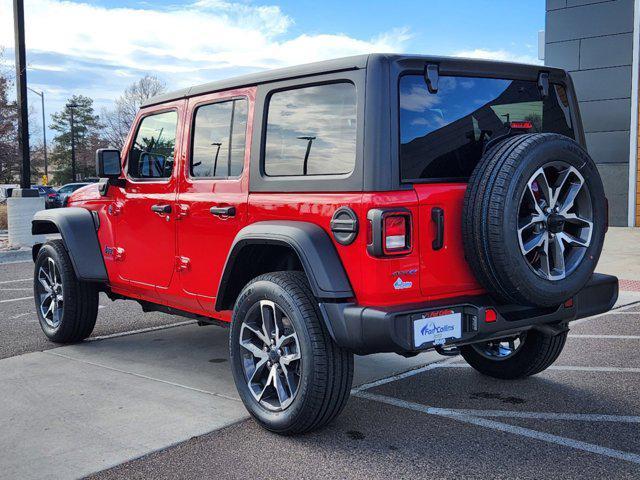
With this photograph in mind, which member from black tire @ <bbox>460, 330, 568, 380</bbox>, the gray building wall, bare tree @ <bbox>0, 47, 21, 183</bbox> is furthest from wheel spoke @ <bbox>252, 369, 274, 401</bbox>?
bare tree @ <bbox>0, 47, 21, 183</bbox>

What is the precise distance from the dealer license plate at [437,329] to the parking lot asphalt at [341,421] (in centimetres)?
58

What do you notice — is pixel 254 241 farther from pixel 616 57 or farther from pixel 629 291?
pixel 616 57

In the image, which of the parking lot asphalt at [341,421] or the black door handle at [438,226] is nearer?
the parking lot asphalt at [341,421]

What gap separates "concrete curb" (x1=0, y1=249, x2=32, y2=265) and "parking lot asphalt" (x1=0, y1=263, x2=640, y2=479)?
7804mm

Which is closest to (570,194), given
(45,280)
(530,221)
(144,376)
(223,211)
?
(530,221)

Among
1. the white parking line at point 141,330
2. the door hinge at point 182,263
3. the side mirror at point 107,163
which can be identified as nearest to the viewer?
the door hinge at point 182,263

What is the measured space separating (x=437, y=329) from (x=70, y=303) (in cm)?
352

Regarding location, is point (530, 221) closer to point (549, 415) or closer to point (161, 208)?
point (549, 415)

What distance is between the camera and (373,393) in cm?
472

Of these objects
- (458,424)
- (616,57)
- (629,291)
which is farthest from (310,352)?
(616,57)

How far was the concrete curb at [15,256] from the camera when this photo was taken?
13.4 meters

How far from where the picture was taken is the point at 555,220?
3771 mm

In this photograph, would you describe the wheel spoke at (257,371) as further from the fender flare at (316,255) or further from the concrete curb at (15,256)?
the concrete curb at (15,256)

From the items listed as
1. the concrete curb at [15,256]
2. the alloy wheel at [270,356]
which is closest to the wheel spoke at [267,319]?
the alloy wheel at [270,356]
